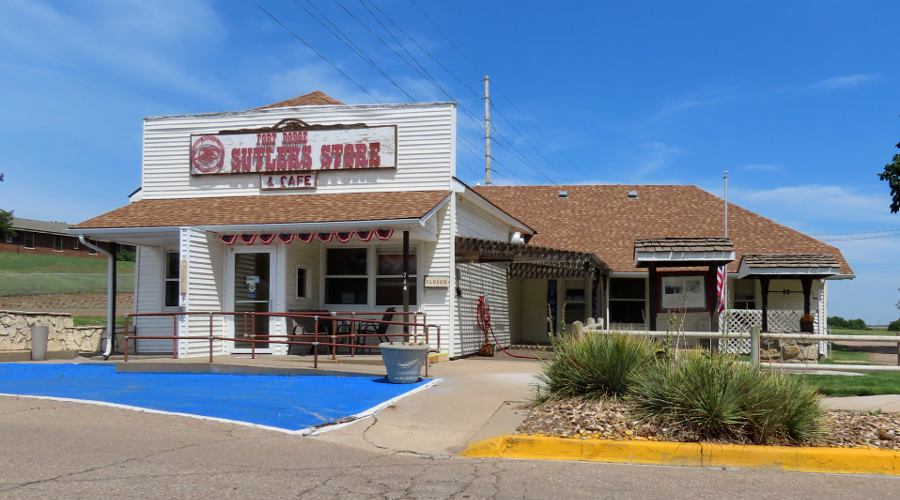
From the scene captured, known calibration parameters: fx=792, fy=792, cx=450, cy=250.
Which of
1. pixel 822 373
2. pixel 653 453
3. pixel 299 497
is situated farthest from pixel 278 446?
pixel 822 373

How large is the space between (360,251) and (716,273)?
8020mm

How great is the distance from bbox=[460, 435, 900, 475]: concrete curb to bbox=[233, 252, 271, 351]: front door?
10.6 metres

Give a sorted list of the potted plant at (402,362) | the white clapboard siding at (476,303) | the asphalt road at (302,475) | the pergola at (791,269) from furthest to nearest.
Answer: the pergola at (791,269)
the white clapboard siding at (476,303)
the potted plant at (402,362)
the asphalt road at (302,475)

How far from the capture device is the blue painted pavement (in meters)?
10.3

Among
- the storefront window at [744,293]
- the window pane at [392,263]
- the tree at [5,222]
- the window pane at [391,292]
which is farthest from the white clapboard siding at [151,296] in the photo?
the tree at [5,222]

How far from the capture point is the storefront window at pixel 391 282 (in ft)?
59.5

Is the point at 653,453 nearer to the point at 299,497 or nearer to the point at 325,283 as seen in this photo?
the point at 299,497

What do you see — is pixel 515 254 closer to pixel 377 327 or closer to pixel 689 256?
pixel 377 327

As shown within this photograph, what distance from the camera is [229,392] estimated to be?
39.7 feet

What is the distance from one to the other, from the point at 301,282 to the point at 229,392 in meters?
6.41

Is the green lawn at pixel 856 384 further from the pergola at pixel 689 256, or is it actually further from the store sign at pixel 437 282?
the store sign at pixel 437 282

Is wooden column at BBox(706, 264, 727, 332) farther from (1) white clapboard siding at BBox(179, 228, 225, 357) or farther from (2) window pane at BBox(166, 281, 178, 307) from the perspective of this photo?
(2) window pane at BBox(166, 281, 178, 307)

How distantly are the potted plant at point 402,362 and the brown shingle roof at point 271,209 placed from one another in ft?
12.0

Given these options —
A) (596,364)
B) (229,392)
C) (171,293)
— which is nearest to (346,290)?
(171,293)
